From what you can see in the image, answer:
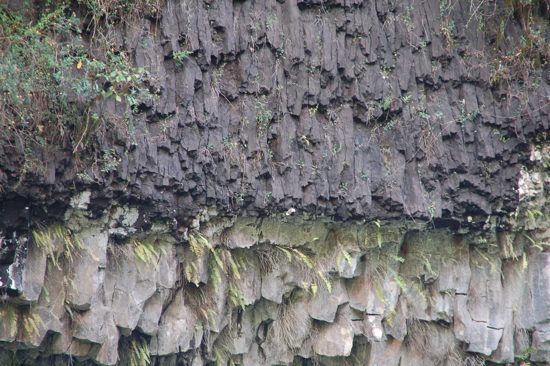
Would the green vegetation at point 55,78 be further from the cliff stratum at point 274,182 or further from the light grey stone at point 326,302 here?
the light grey stone at point 326,302

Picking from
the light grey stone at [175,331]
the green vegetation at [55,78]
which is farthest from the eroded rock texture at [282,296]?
the green vegetation at [55,78]

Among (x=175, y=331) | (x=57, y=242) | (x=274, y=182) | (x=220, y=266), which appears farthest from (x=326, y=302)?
(x=57, y=242)

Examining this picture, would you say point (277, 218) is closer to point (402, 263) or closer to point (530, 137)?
point (402, 263)

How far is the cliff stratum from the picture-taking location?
4.58m

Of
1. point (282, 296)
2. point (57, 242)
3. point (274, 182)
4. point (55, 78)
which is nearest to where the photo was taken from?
point (55, 78)

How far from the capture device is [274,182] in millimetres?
5328

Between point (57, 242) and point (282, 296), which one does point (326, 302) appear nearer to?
point (282, 296)

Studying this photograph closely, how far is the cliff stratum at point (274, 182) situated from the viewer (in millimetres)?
4578

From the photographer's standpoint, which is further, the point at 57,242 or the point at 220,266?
the point at 220,266

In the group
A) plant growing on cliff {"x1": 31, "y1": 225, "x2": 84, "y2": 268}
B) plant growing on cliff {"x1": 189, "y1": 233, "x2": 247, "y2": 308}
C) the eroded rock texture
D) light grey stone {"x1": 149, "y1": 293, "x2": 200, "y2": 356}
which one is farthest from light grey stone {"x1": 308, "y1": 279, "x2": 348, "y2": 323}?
plant growing on cliff {"x1": 31, "y1": 225, "x2": 84, "y2": 268}

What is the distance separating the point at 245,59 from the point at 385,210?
2.33 m

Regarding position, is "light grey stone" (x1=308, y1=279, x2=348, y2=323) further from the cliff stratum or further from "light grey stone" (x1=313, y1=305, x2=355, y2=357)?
"light grey stone" (x1=313, y1=305, x2=355, y2=357)

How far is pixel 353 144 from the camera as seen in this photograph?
562 cm

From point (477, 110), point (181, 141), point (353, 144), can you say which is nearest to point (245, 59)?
point (181, 141)
